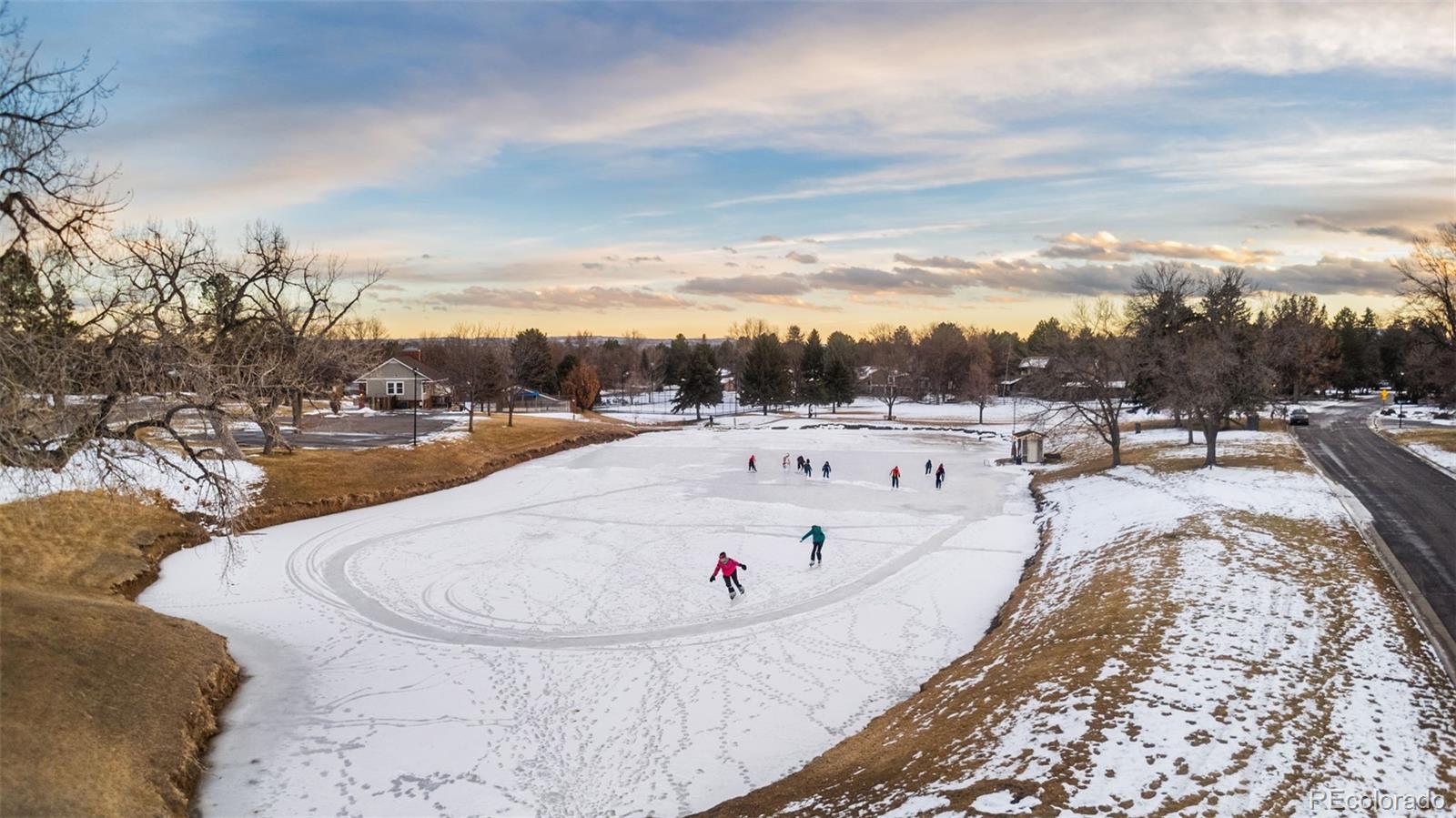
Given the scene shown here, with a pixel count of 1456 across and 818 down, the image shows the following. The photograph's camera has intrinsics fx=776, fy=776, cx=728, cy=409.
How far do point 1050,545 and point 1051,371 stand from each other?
745 inches

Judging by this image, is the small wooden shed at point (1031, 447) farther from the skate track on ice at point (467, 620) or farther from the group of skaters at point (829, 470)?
the skate track on ice at point (467, 620)

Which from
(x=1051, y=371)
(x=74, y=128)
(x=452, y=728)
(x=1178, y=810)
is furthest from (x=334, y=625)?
(x=1051, y=371)

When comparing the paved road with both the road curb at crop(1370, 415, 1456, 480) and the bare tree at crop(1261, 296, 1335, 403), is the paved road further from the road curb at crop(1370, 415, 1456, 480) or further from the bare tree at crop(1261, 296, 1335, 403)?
the bare tree at crop(1261, 296, 1335, 403)

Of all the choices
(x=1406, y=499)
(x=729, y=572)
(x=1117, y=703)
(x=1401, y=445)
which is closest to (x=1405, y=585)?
(x=1117, y=703)

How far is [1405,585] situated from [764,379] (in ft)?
278

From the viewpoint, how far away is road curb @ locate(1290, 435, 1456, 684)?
42.7 feet

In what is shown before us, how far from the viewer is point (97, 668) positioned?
13148mm

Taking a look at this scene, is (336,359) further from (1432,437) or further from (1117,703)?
(1432,437)

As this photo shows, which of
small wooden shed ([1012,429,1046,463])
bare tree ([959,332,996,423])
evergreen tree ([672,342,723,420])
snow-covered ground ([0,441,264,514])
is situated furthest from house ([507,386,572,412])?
small wooden shed ([1012,429,1046,463])

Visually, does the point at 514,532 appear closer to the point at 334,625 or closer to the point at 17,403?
the point at 334,625

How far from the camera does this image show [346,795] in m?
11.5

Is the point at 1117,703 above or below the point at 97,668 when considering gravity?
above

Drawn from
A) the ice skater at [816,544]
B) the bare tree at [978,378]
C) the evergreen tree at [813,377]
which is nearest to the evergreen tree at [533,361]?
the evergreen tree at [813,377]

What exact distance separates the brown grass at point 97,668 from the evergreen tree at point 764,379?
7591 centimetres
